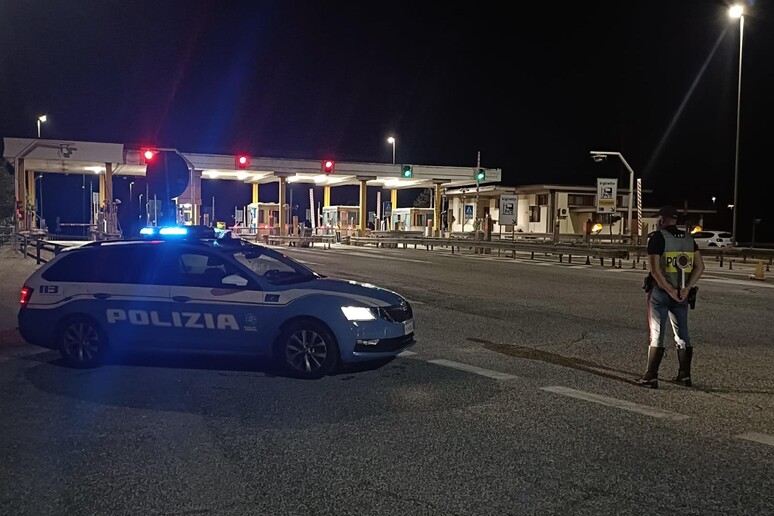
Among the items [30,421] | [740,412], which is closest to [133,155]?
[30,421]

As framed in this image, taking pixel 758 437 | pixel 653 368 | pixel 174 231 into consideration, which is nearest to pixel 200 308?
pixel 174 231

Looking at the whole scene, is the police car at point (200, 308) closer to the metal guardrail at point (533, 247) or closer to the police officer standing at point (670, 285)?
the police officer standing at point (670, 285)

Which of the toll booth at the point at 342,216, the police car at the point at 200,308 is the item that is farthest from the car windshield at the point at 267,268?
the toll booth at the point at 342,216

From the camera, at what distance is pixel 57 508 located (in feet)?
13.7

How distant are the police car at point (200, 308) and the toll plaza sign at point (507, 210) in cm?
2764

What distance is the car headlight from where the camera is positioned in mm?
7461

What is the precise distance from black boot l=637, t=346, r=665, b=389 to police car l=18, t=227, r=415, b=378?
2.53 meters

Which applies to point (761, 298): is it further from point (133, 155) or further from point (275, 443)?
point (133, 155)

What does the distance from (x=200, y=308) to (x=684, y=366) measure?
5185mm

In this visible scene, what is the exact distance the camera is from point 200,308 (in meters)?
7.70

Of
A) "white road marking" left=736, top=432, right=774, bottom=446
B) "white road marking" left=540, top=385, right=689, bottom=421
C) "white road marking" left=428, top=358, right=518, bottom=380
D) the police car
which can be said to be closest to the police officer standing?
"white road marking" left=540, top=385, right=689, bottom=421

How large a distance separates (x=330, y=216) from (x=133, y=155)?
23826mm

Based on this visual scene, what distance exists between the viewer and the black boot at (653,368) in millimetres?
7133

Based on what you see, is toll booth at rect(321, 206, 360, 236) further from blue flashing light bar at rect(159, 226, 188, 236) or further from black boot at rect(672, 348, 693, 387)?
black boot at rect(672, 348, 693, 387)
